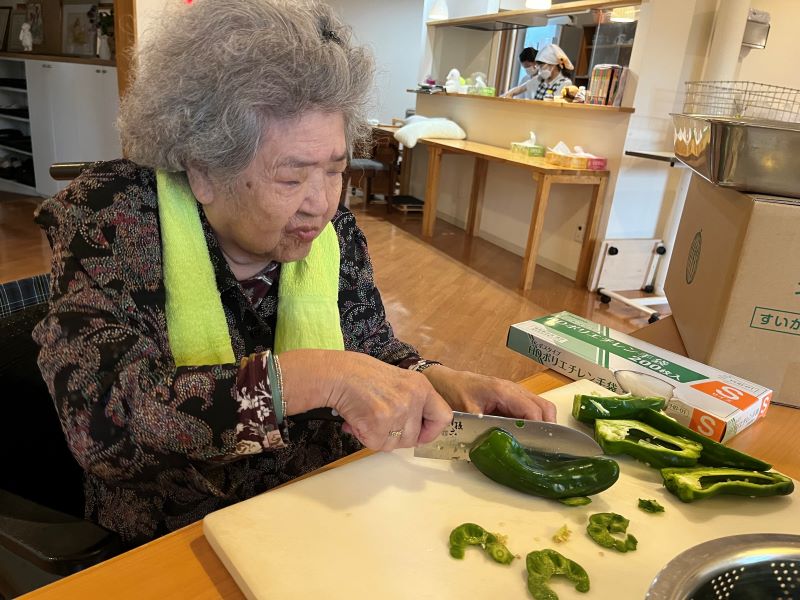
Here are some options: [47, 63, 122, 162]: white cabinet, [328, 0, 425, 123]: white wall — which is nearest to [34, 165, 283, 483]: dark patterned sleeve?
[47, 63, 122, 162]: white cabinet

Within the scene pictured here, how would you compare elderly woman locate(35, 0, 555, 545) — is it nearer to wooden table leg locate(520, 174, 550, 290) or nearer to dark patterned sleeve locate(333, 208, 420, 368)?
dark patterned sleeve locate(333, 208, 420, 368)

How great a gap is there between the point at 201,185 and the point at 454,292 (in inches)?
114

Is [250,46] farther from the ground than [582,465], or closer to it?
farther from the ground

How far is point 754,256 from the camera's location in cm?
101

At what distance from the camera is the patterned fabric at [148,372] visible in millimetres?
647

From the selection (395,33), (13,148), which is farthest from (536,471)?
Result: (395,33)

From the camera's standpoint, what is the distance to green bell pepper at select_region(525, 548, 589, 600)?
0.57m

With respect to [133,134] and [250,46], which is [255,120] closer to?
[250,46]

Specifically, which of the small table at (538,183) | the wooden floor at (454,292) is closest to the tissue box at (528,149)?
the small table at (538,183)

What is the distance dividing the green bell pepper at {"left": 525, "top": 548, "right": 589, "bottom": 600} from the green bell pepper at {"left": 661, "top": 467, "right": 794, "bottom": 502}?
209mm

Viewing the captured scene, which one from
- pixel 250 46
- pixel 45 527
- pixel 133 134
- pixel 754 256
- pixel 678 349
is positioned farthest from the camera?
pixel 678 349

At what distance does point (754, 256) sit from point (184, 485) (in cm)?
98

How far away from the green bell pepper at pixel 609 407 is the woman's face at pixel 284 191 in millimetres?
472

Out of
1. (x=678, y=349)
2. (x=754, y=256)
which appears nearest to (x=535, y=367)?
(x=678, y=349)
